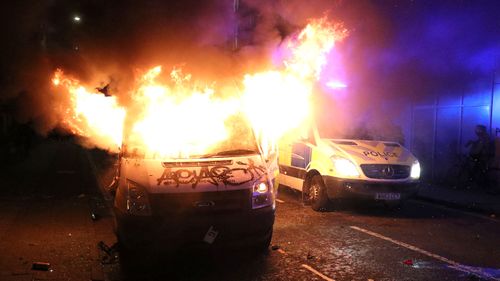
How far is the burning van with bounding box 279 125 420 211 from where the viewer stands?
27.1 ft

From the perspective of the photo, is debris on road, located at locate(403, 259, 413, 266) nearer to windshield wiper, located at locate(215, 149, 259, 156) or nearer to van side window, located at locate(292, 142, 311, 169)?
windshield wiper, located at locate(215, 149, 259, 156)

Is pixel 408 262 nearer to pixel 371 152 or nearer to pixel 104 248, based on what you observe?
pixel 371 152

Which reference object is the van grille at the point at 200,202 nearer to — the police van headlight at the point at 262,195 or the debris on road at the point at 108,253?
the police van headlight at the point at 262,195

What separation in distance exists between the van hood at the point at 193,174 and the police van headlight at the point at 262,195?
3.4 inches

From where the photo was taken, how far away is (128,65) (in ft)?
26.6

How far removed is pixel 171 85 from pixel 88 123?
3.82 meters

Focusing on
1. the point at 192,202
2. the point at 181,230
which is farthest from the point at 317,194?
the point at 181,230

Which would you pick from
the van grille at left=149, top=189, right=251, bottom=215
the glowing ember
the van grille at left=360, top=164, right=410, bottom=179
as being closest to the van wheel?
the van grille at left=360, top=164, right=410, bottom=179

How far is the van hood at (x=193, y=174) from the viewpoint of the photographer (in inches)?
209

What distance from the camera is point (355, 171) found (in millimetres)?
8258

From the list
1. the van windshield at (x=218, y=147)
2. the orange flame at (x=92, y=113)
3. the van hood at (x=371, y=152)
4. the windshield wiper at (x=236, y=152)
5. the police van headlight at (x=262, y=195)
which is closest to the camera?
the police van headlight at (x=262, y=195)

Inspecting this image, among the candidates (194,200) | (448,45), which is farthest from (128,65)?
(448,45)

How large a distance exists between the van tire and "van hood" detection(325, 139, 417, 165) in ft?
2.45

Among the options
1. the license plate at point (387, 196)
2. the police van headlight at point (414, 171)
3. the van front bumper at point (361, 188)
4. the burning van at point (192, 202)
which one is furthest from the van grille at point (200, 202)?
the police van headlight at point (414, 171)
